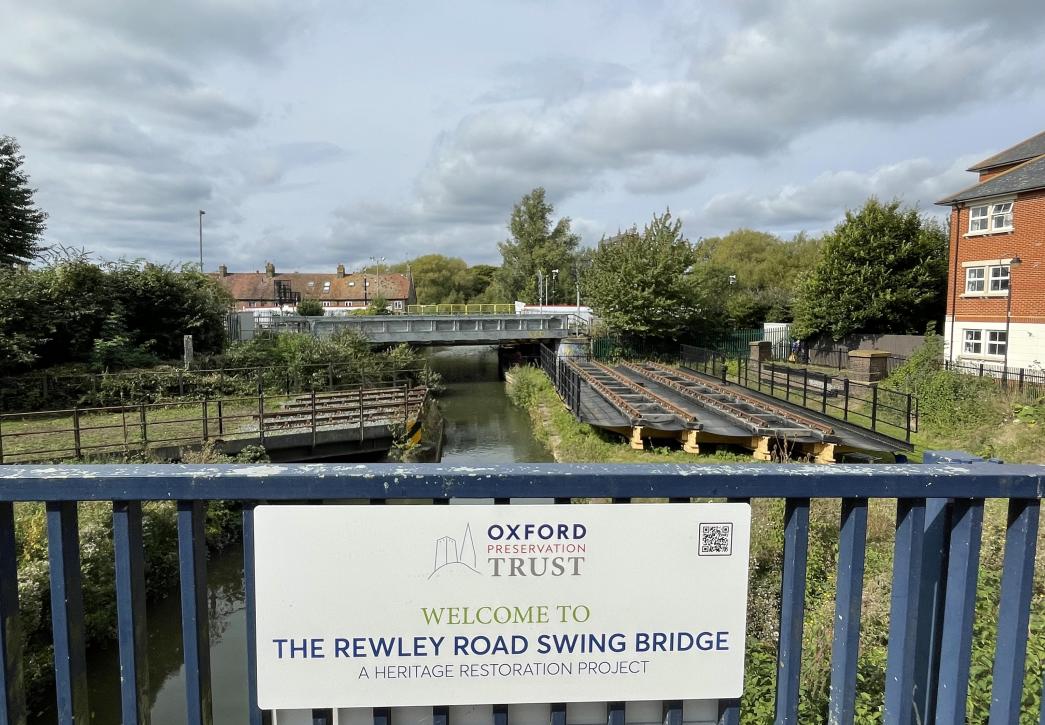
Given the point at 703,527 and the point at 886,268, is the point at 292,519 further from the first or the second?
the point at 886,268

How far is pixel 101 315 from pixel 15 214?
39.3 feet

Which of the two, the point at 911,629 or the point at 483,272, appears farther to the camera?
the point at 483,272

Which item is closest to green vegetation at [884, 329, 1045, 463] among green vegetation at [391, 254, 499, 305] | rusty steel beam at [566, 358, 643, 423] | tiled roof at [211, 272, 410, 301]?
rusty steel beam at [566, 358, 643, 423]

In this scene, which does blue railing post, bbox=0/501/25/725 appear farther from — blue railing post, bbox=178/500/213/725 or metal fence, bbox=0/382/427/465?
metal fence, bbox=0/382/427/465

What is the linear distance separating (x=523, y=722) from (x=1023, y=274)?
85.1 ft

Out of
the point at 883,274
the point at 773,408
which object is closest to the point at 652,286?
the point at 883,274

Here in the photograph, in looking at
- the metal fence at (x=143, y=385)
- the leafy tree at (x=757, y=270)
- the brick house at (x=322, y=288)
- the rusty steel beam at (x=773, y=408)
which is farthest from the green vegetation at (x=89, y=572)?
the brick house at (x=322, y=288)

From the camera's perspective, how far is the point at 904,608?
1.73m

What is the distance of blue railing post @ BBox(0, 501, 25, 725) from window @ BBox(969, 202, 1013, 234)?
27.3 metres

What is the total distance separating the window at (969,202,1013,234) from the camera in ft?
70.8

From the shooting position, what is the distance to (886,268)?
2850cm

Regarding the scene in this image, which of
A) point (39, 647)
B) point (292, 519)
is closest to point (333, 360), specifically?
point (39, 647)

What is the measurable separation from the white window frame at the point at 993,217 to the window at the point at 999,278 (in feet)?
4.18

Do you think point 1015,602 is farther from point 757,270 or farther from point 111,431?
point 757,270
